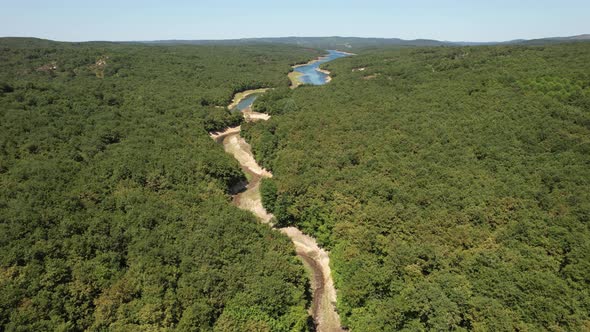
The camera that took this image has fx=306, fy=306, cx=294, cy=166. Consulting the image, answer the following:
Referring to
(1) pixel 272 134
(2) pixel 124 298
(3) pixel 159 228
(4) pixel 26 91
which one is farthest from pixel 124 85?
(2) pixel 124 298

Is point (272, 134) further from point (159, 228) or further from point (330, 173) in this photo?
point (159, 228)

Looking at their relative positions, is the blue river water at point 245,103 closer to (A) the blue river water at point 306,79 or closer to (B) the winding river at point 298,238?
(A) the blue river water at point 306,79

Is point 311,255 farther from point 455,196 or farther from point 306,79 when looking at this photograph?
point 306,79

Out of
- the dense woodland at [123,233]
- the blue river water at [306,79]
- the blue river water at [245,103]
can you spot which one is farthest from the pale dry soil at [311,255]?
the blue river water at [306,79]

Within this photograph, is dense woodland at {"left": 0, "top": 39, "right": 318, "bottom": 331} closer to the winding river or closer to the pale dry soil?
the pale dry soil

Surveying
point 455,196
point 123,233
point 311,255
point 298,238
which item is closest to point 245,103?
point 298,238
